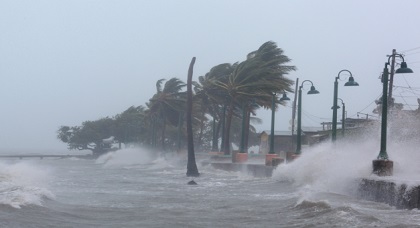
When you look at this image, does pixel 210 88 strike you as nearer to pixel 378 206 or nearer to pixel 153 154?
pixel 153 154

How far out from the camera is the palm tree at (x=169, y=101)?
69.9m

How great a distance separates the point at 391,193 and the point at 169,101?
55.9 metres

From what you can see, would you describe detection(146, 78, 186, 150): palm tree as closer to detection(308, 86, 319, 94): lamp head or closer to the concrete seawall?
detection(308, 86, 319, 94): lamp head

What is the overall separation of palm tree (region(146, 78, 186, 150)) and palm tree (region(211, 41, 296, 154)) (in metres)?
20.7

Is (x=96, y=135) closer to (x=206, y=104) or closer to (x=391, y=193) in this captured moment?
(x=206, y=104)

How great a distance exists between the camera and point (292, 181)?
27.0 metres

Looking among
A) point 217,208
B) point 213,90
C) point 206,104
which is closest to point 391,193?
point 217,208

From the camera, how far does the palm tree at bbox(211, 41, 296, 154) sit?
45.8 metres

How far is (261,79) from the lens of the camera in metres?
46.1

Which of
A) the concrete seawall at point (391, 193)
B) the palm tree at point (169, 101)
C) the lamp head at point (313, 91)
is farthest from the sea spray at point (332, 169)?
the palm tree at point (169, 101)

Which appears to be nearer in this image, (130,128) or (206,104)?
(206,104)

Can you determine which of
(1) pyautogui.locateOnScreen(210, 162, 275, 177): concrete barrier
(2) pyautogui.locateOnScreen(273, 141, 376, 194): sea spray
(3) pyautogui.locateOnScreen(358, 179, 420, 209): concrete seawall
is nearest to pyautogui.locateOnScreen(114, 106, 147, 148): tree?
(1) pyautogui.locateOnScreen(210, 162, 275, 177): concrete barrier

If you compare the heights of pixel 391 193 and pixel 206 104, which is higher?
pixel 206 104

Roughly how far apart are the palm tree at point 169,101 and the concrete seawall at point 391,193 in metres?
52.5
